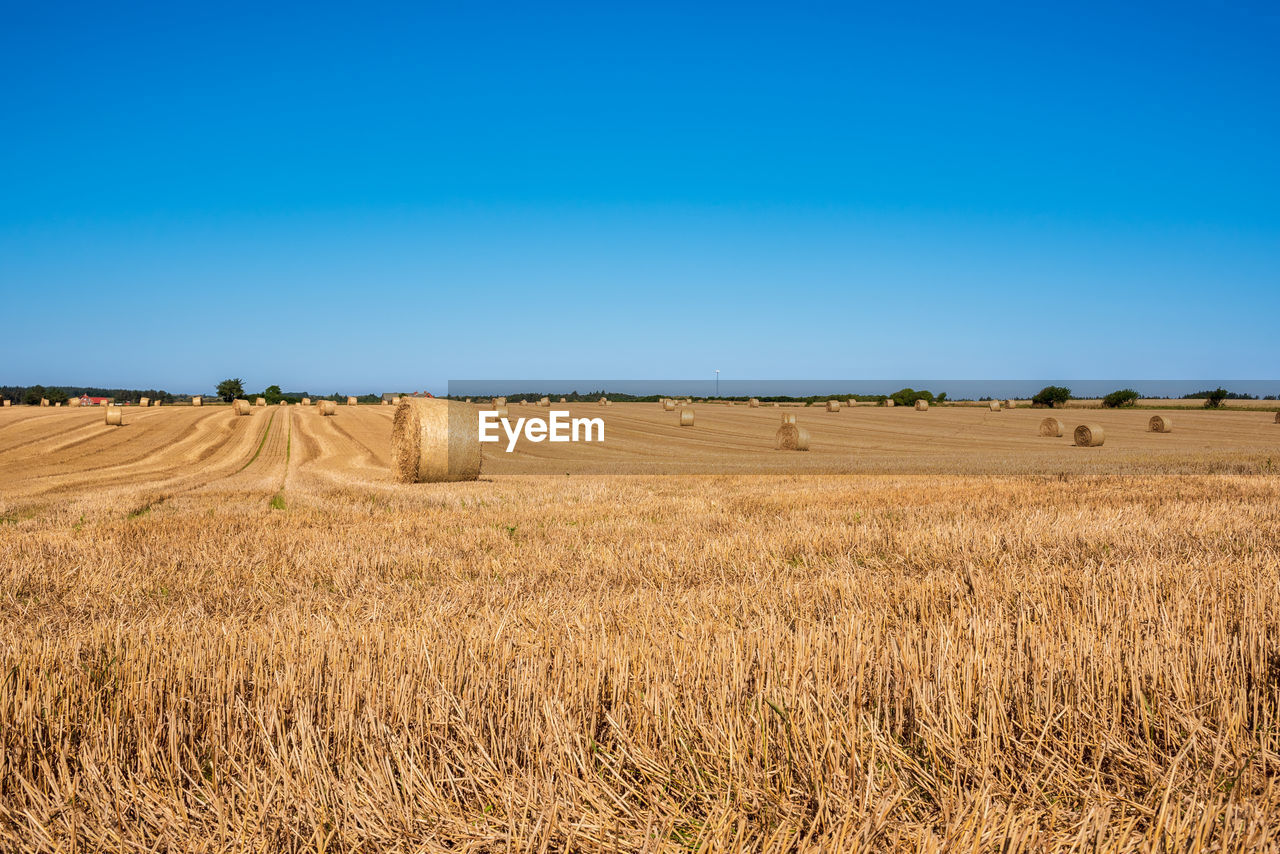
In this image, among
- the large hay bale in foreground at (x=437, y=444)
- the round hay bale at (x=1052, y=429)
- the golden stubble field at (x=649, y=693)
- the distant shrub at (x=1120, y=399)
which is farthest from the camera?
the distant shrub at (x=1120, y=399)

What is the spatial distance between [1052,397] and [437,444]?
65.1m

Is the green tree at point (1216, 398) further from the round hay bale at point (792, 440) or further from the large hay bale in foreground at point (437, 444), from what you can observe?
the large hay bale in foreground at point (437, 444)

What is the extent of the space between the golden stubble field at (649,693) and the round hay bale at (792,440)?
23248mm

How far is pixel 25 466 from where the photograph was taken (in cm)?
2028

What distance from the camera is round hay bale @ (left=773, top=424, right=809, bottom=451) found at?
31.1m

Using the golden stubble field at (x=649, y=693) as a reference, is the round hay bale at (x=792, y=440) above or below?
below

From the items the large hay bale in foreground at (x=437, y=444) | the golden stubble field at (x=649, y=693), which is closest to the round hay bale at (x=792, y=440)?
the large hay bale in foreground at (x=437, y=444)

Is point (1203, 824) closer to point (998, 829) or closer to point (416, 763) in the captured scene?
point (998, 829)

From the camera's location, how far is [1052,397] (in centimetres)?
6719

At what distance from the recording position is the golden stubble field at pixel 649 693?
2.35 meters

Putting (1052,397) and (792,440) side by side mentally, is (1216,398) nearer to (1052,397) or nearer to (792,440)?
(1052,397)

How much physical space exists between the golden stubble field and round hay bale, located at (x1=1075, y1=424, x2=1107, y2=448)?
27366mm

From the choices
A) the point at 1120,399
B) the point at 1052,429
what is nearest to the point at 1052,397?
the point at 1120,399

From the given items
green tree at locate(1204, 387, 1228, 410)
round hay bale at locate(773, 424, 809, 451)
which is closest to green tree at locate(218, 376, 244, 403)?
round hay bale at locate(773, 424, 809, 451)
